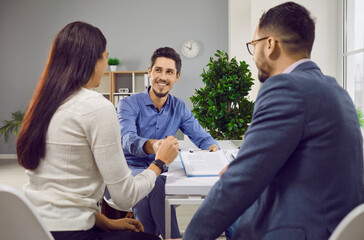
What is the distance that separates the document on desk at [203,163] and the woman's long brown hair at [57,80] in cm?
59

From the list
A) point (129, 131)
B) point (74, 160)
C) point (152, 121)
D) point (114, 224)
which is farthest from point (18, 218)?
point (152, 121)

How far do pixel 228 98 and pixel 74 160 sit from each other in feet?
7.02

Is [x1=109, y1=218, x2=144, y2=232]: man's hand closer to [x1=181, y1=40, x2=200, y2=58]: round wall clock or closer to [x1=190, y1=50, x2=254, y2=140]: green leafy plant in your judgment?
[x1=190, y1=50, x2=254, y2=140]: green leafy plant

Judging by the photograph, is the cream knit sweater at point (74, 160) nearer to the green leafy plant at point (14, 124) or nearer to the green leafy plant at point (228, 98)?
the green leafy plant at point (228, 98)

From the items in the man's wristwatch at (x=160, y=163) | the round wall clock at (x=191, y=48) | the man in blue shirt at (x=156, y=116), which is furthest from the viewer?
the round wall clock at (x=191, y=48)

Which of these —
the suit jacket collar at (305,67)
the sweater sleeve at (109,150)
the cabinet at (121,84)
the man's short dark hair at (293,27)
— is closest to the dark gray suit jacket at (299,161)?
the suit jacket collar at (305,67)

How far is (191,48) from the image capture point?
6387 mm

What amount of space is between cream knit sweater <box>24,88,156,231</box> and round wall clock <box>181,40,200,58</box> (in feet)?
18.1

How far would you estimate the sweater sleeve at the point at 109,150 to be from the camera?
0.97 meters

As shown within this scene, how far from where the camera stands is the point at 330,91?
0.79m

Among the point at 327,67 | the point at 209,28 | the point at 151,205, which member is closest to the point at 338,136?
the point at 151,205

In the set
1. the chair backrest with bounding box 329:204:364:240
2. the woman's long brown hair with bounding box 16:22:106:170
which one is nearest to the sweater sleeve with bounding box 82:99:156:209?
the woman's long brown hair with bounding box 16:22:106:170

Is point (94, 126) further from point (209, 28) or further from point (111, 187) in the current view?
point (209, 28)

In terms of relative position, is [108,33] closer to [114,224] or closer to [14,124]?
[14,124]
